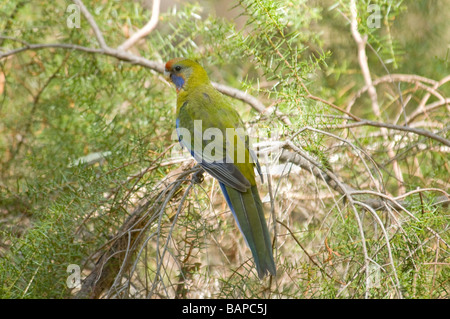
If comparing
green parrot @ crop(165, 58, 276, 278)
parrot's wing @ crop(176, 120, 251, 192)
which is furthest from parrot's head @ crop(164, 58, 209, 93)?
A: parrot's wing @ crop(176, 120, 251, 192)

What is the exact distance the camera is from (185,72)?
8.70 feet

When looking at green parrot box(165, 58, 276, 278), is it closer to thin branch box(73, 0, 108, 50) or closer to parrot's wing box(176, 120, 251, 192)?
parrot's wing box(176, 120, 251, 192)

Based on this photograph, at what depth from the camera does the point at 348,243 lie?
174cm

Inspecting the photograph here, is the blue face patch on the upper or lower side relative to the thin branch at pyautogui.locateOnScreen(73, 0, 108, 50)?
lower

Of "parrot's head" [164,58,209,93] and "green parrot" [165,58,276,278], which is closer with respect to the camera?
"green parrot" [165,58,276,278]

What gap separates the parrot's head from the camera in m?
2.64

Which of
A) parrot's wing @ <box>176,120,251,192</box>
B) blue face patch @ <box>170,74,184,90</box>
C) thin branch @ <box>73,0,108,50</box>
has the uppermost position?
thin branch @ <box>73,0,108,50</box>

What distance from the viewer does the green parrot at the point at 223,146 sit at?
76.7 inches

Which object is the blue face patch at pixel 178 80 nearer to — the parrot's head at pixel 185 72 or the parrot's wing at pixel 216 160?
the parrot's head at pixel 185 72

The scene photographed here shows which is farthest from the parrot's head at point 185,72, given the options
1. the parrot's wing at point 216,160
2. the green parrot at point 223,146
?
the parrot's wing at point 216,160

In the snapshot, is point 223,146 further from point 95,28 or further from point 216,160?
point 95,28

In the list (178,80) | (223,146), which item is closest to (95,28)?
(178,80)
